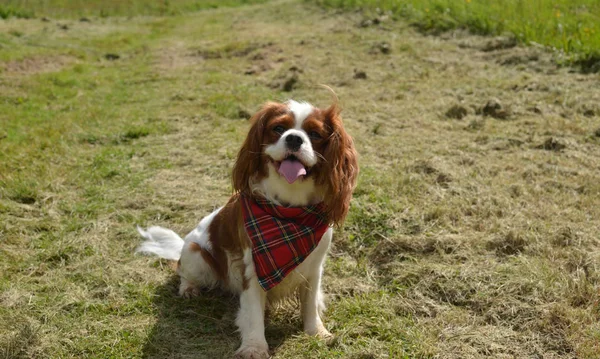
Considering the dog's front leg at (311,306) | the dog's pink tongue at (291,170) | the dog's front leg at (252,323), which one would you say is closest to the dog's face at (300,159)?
the dog's pink tongue at (291,170)

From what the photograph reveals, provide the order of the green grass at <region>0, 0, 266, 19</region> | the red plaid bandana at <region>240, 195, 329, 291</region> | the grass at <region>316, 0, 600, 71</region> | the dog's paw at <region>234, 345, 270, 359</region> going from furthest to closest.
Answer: the green grass at <region>0, 0, 266, 19</region>
the grass at <region>316, 0, 600, 71</region>
the red plaid bandana at <region>240, 195, 329, 291</region>
the dog's paw at <region>234, 345, 270, 359</region>

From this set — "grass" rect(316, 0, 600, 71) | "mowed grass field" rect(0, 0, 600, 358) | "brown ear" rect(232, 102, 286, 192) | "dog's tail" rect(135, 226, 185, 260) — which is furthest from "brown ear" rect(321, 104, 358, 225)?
"grass" rect(316, 0, 600, 71)

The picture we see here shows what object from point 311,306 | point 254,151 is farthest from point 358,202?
point 254,151

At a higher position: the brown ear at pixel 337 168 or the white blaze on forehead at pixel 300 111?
the white blaze on forehead at pixel 300 111

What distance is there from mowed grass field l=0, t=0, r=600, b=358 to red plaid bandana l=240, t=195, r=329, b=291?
18.7 inches

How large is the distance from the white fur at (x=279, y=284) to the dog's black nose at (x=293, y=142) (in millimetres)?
26

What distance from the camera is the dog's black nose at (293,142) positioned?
3186 mm

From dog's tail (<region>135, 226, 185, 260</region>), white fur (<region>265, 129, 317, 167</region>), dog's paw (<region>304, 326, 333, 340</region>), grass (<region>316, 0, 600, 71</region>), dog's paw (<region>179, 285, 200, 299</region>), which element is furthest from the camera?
grass (<region>316, 0, 600, 71</region>)

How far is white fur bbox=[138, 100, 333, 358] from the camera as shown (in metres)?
3.35

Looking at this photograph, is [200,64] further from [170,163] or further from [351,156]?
[351,156]

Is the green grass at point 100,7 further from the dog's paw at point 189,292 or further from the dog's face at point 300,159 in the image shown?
the dog's face at point 300,159

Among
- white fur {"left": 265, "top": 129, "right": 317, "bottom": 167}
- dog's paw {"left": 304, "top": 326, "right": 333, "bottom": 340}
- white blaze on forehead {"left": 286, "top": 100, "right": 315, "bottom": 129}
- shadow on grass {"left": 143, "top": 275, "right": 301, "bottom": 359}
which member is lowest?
shadow on grass {"left": 143, "top": 275, "right": 301, "bottom": 359}

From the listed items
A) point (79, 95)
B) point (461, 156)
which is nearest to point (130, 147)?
point (79, 95)

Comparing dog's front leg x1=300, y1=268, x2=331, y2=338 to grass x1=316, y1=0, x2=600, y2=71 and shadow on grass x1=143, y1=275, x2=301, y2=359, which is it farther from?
grass x1=316, y1=0, x2=600, y2=71
